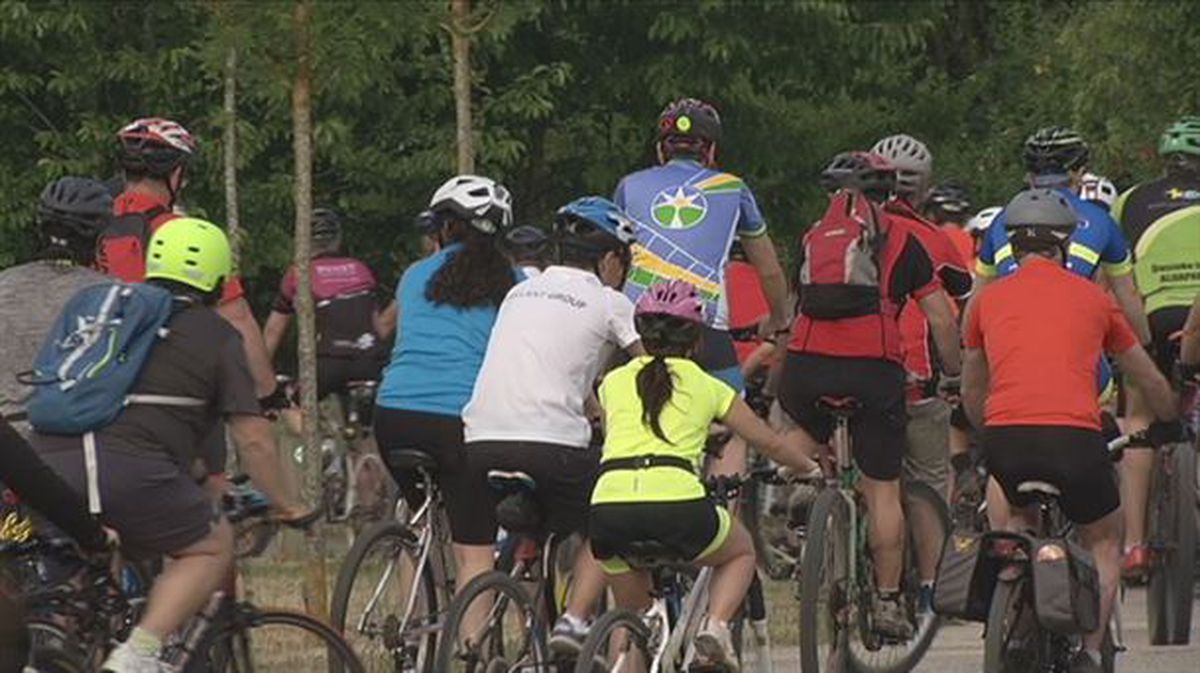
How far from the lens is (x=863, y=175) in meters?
14.5

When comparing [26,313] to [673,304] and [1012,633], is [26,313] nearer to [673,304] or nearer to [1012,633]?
[673,304]

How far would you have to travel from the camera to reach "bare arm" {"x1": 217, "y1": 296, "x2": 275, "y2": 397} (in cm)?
1255

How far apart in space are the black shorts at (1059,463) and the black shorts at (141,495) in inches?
109

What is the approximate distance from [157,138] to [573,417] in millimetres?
1878

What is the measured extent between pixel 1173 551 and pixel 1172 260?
63.2 inches

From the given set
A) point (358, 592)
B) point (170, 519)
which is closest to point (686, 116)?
point (358, 592)

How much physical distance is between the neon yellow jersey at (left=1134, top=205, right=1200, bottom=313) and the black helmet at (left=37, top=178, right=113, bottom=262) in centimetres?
592

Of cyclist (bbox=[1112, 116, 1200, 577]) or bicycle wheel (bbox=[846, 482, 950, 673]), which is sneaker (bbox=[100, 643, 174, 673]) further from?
cyclist (bbox=[1112, 116, 1200, 577])

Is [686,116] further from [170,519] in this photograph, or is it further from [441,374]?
[170,519]

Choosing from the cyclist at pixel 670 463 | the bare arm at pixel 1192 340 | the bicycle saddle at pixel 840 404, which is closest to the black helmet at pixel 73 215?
the cyclist at pixel 670 463

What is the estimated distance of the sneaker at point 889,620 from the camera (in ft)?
46.3

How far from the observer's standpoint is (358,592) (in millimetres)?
13125

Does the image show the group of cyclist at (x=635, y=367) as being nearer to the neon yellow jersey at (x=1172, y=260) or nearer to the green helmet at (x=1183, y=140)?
the neon yellow jersey at (x=1172, y=260)

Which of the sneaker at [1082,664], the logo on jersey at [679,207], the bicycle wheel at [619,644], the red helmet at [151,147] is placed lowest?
the sneaker at [1082,664]
